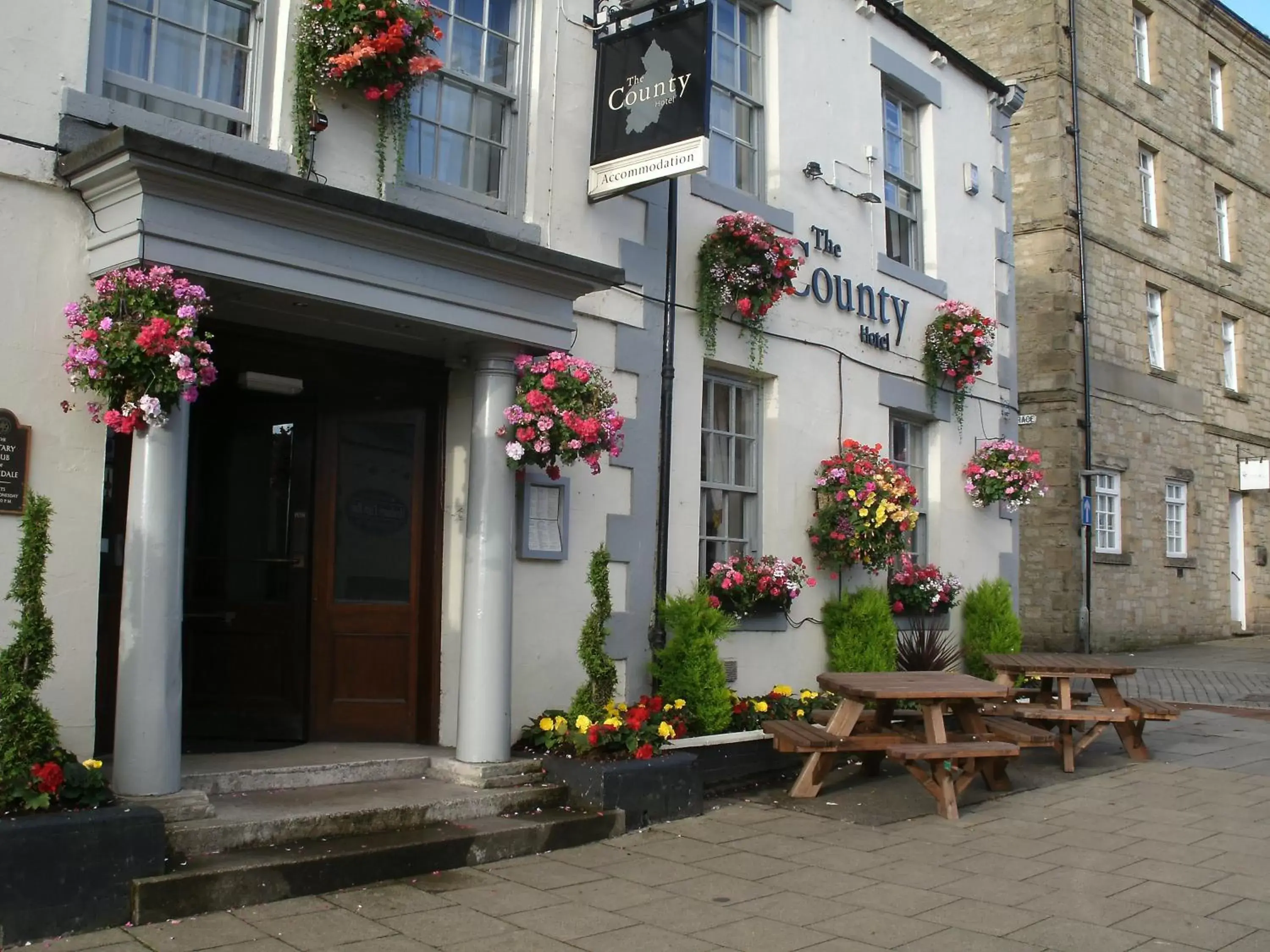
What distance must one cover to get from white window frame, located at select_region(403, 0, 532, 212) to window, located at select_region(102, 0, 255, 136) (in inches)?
39.9

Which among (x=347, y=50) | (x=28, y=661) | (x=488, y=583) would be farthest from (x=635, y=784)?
(x=347, y=50)

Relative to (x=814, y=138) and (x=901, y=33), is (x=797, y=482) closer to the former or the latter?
(x=814, y=138)

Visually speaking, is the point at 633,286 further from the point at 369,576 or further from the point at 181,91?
the point at 181,91

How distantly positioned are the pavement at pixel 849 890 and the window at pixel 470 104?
3.95 m

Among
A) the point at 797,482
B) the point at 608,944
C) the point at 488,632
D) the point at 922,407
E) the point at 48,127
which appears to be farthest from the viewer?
the point at 922,407

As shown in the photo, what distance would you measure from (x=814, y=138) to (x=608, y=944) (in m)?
7.01

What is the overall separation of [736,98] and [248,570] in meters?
5.07

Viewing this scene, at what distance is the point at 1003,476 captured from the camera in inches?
436

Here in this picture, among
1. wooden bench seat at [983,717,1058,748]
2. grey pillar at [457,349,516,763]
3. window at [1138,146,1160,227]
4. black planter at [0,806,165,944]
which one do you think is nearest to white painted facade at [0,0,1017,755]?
grey pillar at [457,349,516,763]

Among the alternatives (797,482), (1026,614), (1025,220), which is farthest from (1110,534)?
(797,482)

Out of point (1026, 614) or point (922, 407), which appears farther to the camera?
point (1026, 614)

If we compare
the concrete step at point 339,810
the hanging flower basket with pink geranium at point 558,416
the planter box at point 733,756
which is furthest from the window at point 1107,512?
the concrete step at point 339,810

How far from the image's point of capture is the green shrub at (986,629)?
1091 centimetres

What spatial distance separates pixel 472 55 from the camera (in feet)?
24.0
